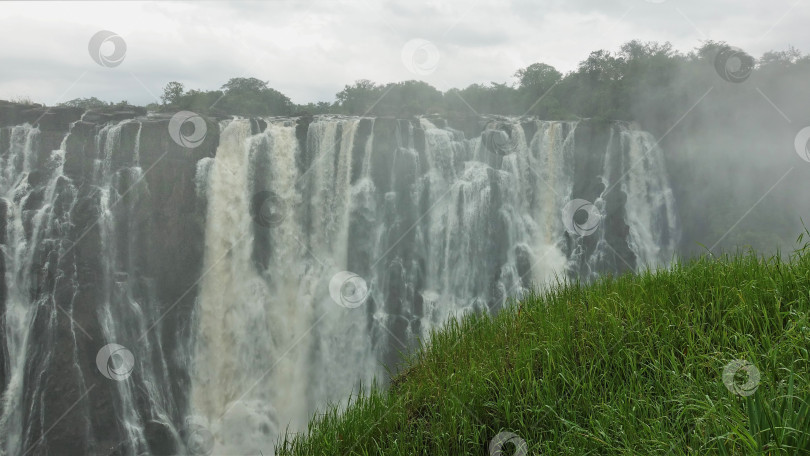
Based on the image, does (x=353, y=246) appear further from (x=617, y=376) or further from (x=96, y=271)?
(x=617, y=376)

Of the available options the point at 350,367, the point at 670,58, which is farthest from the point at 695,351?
the point at 670,58

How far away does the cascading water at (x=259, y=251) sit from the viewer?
18.3 m

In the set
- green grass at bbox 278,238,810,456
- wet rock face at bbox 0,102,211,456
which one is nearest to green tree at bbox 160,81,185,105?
wet rock face at bbox 0,102,211,456

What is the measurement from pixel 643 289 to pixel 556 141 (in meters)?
17.5

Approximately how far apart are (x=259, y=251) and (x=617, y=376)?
666 inches

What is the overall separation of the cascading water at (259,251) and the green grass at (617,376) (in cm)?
1300

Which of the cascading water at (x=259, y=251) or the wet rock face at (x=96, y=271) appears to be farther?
the cascading water at (x=259, y=251)

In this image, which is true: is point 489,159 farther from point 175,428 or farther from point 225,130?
point 175,428

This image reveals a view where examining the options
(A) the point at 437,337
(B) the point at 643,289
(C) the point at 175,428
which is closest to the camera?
(B) the point at 643,289

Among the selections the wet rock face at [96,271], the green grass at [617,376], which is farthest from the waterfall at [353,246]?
the green grass at [617,376]

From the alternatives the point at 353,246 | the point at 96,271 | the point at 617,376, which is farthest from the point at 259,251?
the point at 617,376

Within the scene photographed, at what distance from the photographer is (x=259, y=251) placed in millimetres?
20094

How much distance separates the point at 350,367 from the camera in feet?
64.7

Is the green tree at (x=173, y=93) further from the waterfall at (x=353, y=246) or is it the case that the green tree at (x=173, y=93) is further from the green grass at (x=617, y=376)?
the green grass at (x=617, y=376)
